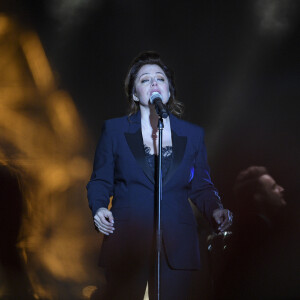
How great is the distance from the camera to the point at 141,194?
1.72m

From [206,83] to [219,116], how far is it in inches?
11.6

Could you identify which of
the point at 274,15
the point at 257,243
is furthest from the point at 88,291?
the point at 274,15

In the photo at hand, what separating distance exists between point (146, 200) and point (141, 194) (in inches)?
1.3

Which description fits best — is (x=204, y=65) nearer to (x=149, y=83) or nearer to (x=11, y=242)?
(x=149, y=83)

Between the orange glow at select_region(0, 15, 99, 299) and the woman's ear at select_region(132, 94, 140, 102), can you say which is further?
the orange glow at select_region(0, 15, 99, 299)

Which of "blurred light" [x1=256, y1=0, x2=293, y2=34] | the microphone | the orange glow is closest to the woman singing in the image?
the microphone

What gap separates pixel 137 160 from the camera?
1771 mm

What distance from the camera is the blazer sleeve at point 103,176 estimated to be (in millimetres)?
1726

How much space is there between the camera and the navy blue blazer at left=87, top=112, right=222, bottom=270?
1673mm

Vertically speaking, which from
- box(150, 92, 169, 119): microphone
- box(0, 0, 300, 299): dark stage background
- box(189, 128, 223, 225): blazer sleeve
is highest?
box(0, 0, 300, 299): dark stage background

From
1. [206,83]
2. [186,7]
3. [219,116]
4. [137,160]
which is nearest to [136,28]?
[186,7]

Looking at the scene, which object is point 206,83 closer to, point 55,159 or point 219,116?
point 219,116

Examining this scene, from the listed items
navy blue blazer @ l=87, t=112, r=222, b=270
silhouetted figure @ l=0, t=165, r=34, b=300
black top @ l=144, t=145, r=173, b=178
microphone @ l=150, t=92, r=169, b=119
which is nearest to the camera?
microphone @ l=150, t=92, r=169, b=119

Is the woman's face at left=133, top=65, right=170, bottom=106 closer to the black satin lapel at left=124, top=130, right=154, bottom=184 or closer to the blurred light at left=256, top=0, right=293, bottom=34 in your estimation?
the black satin lapel at left=124, top=130, right=154, bottom=184
